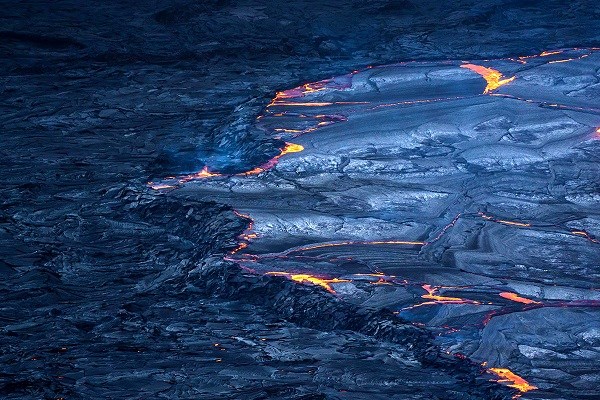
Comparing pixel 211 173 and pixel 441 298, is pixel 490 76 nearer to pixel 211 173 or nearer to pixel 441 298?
pixel 211 173

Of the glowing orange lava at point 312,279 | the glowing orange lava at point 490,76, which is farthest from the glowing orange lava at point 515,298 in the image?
the glowing orange lava at point 490,76

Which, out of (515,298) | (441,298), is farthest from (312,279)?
(515,298)

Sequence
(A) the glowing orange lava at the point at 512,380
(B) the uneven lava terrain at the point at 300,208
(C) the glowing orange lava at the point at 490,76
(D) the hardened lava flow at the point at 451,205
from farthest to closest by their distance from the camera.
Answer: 1. (C) the glowing orange lava at the point at 490,76
2. (D) the hardened lava flow at the point at 451,205
3. (B) the uneven lava terrain at the point at 300,208
4. (A) the glowing orange lava at the point at 512,380

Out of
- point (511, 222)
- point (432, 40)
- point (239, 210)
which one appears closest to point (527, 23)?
point (432, 40)

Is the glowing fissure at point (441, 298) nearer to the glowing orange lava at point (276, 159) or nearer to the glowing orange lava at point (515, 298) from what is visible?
the glowing orange lava at point (515, 298)

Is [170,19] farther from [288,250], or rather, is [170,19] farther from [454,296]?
[454,296]

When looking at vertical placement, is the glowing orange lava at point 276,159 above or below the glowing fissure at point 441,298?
above

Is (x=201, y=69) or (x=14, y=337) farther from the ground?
(x=201, y=69)

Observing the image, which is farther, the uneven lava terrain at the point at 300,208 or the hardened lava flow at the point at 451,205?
the hardened lava flow at the point at 451,205
